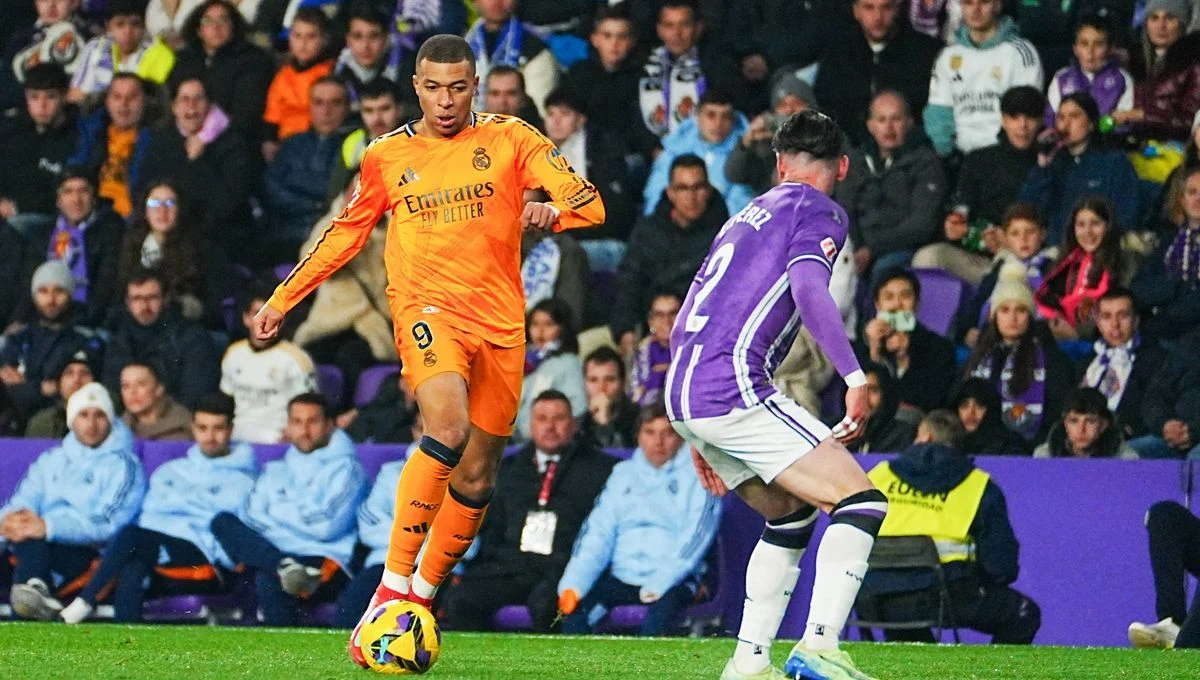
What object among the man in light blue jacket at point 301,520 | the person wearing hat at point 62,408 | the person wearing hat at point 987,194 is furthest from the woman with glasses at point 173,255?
the person wearing hat at point 987,194

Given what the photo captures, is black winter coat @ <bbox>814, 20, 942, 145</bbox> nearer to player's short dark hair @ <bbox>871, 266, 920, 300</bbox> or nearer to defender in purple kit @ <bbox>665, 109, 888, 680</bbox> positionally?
player's short dark hair @ <bbox>871, 266, 920, 300</bbox>

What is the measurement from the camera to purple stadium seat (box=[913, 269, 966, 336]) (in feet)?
42.3

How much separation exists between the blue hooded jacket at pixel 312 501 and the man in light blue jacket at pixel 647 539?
4.65ft

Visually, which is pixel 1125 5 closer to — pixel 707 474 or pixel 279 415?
pixel 279 415

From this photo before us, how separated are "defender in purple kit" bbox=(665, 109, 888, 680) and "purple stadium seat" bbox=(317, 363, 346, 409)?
664 cm

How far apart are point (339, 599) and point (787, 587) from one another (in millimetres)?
5116

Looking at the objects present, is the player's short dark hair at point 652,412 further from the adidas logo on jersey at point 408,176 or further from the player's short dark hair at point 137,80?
the player's short dark hair at point 137,80

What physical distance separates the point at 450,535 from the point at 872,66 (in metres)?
7.02

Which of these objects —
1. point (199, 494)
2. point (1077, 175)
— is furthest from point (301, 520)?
Result: point (1077, 175)

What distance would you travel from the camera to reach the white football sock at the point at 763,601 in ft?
22.5

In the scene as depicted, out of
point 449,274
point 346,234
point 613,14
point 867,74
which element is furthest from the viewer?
point 613,14

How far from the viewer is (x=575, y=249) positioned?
13.4 meters

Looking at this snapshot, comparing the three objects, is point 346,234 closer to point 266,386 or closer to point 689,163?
point 266,386

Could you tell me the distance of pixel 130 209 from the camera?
603 inches
